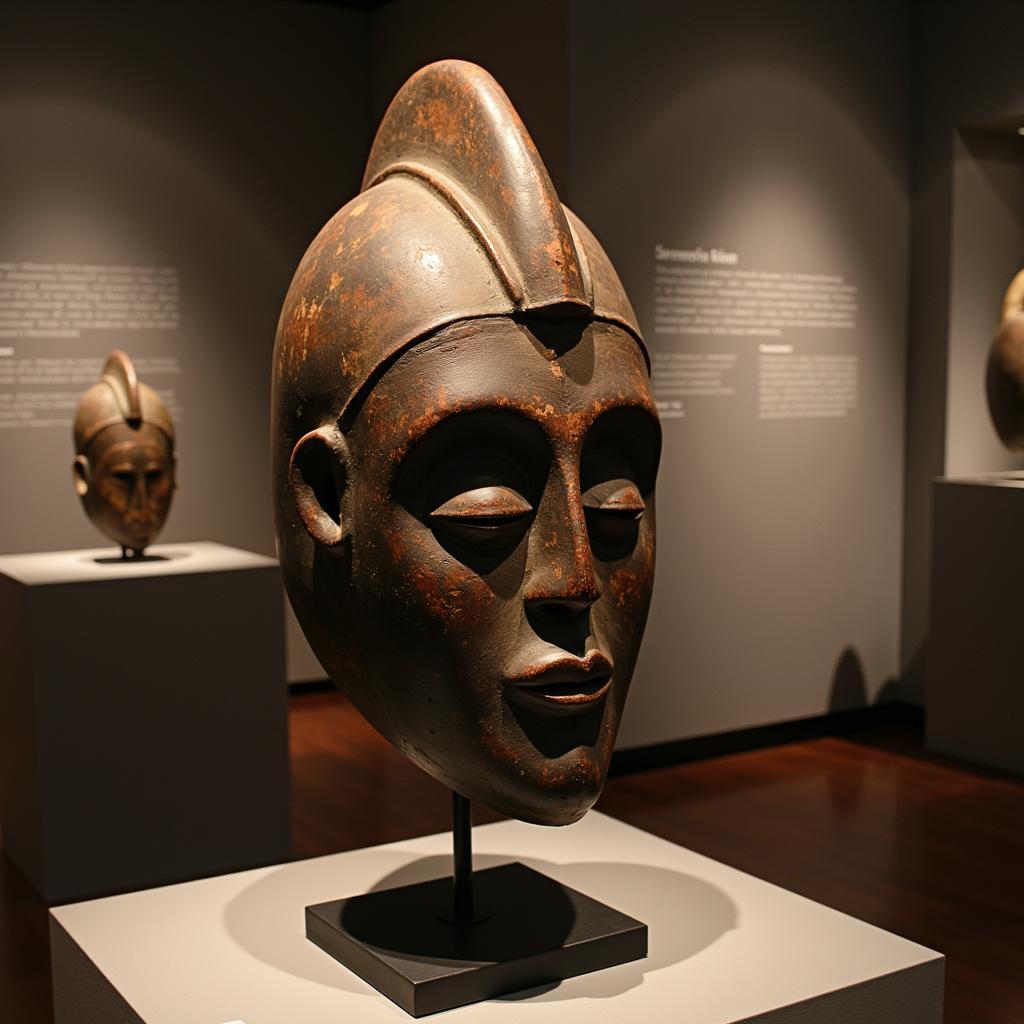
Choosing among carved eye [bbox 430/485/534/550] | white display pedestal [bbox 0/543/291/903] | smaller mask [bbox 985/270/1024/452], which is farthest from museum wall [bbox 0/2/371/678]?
carved eye [bbox 430/485/534/550]

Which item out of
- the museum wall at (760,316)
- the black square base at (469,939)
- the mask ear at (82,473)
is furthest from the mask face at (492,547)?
the museum wall at (760,316)

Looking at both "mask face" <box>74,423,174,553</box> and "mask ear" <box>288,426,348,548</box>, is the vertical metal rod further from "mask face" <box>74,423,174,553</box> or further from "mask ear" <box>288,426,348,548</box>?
"mask face" <box>74,423,174,553</box>

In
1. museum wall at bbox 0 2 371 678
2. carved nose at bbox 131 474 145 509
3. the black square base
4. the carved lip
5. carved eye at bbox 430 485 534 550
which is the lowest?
the black square base

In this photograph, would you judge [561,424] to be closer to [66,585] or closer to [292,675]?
[66,585]

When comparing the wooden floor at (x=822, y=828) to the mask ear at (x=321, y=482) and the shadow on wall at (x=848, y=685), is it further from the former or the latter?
the mask ear at (x=321, y=482)

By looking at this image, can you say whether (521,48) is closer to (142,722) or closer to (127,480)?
(127,480)

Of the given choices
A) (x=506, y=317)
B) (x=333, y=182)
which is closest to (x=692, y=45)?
(x=333, y=182)

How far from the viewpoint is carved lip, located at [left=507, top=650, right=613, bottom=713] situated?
194 cm

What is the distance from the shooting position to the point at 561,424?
195 centimetres

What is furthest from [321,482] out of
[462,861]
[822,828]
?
[822,828]

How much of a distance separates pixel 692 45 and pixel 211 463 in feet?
10.1

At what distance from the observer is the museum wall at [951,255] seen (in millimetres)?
6133

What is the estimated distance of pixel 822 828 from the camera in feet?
16.2

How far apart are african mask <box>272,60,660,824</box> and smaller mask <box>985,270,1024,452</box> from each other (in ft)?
13.1
